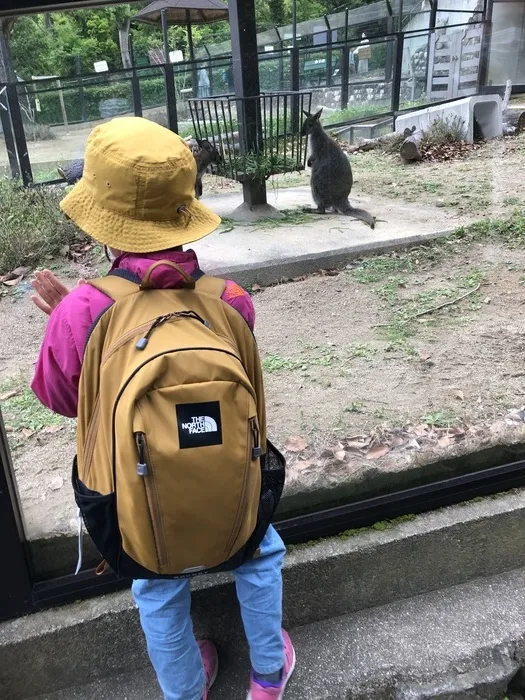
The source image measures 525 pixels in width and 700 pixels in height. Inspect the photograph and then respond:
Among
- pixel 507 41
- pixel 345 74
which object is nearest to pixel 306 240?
pixel 345 74

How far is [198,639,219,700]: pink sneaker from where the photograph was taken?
1701 millimetres

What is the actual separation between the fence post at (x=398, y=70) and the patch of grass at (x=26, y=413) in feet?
8.12

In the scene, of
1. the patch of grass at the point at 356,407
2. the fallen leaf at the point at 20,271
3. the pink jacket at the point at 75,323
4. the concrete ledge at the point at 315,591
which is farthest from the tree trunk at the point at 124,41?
the fallen leaf at the point at 20,271

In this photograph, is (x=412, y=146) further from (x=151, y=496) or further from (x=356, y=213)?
(x=151, y=496)

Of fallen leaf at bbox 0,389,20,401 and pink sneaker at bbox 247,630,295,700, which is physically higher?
fallen leaf at bbox 0,389,20,401

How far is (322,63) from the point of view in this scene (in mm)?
3367

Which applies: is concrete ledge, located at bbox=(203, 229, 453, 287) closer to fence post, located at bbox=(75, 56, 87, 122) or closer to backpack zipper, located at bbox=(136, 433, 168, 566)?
fence post, located at bbox=(75, 56, 87, 122)

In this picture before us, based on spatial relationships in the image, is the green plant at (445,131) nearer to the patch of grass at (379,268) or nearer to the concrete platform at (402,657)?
the patch of grass at (379,268)

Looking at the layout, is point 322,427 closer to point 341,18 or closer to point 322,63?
point 341,18

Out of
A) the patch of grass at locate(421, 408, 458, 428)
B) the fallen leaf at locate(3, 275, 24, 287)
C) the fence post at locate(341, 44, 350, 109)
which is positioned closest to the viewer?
the patch of grass at locate(421, 408, 458, 428)

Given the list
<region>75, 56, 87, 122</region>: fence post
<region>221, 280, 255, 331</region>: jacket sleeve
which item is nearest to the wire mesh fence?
<region>75, 56, 87, 122</region>: fence post

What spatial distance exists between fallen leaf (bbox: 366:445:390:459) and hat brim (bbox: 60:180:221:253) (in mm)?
1093

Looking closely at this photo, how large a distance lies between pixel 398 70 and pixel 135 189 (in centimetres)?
Result: 274

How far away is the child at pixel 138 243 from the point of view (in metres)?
1.19
